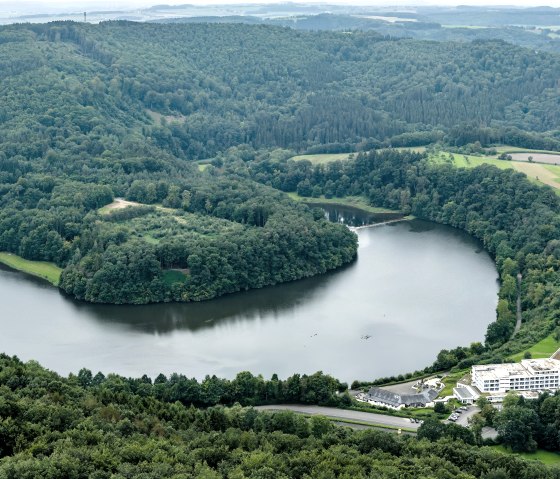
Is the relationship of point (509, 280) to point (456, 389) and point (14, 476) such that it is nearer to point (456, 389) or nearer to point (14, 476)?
point (456, 389)

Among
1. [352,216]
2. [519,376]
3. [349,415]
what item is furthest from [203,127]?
[349,415]

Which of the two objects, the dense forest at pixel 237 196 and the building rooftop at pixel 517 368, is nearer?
the dense forest at pixel 237 196

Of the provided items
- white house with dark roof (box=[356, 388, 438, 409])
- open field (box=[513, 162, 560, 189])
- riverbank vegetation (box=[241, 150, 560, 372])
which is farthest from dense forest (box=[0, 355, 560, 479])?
open field (box=[513, 162, 560, 189])

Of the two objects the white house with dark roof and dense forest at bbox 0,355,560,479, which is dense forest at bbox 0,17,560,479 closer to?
dense forest at bbox 0,355,560,479

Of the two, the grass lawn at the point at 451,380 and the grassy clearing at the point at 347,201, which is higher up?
the grass lawn at the point at 451,380

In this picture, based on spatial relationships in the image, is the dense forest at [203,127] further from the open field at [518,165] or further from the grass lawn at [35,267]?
the open field at [518,165]

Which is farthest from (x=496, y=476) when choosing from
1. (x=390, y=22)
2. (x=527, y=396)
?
(x=390, y=22)

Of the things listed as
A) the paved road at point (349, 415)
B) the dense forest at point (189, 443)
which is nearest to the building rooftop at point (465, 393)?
the paved road at point (349, 415)
